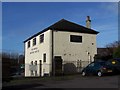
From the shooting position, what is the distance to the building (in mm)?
40656

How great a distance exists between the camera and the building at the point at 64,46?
1601 inches

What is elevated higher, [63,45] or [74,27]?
[74,27]

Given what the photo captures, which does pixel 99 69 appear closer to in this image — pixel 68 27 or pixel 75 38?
pixel 75 38

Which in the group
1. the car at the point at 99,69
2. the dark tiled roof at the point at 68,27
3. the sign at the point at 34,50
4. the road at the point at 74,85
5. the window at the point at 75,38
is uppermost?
the dark tiled roof at the point at 68,27

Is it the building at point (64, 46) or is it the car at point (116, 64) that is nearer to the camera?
the car at point (116, 64)

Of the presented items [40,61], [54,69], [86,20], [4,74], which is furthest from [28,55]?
[4,74]

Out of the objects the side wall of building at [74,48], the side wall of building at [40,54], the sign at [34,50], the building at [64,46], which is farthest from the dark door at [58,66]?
the sign at [34,50]

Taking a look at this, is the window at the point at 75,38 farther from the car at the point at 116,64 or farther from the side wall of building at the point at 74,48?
the car at the point at 116,64

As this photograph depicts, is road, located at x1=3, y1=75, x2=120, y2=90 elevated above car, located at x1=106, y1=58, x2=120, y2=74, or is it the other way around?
car, located at x1=106, y1=58, x2=120, y2=74

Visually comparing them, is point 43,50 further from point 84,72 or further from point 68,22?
point 84,72

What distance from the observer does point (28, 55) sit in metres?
53.1

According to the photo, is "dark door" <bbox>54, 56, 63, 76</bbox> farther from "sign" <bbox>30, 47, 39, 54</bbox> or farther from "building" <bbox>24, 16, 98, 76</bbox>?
"sign" <bbox>30, 47, 39, 54</bbox>

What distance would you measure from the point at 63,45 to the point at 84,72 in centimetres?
1137

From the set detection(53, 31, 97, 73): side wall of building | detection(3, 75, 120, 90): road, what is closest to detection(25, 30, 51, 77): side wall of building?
detection(53, 31, 97, 73): side wall of building
